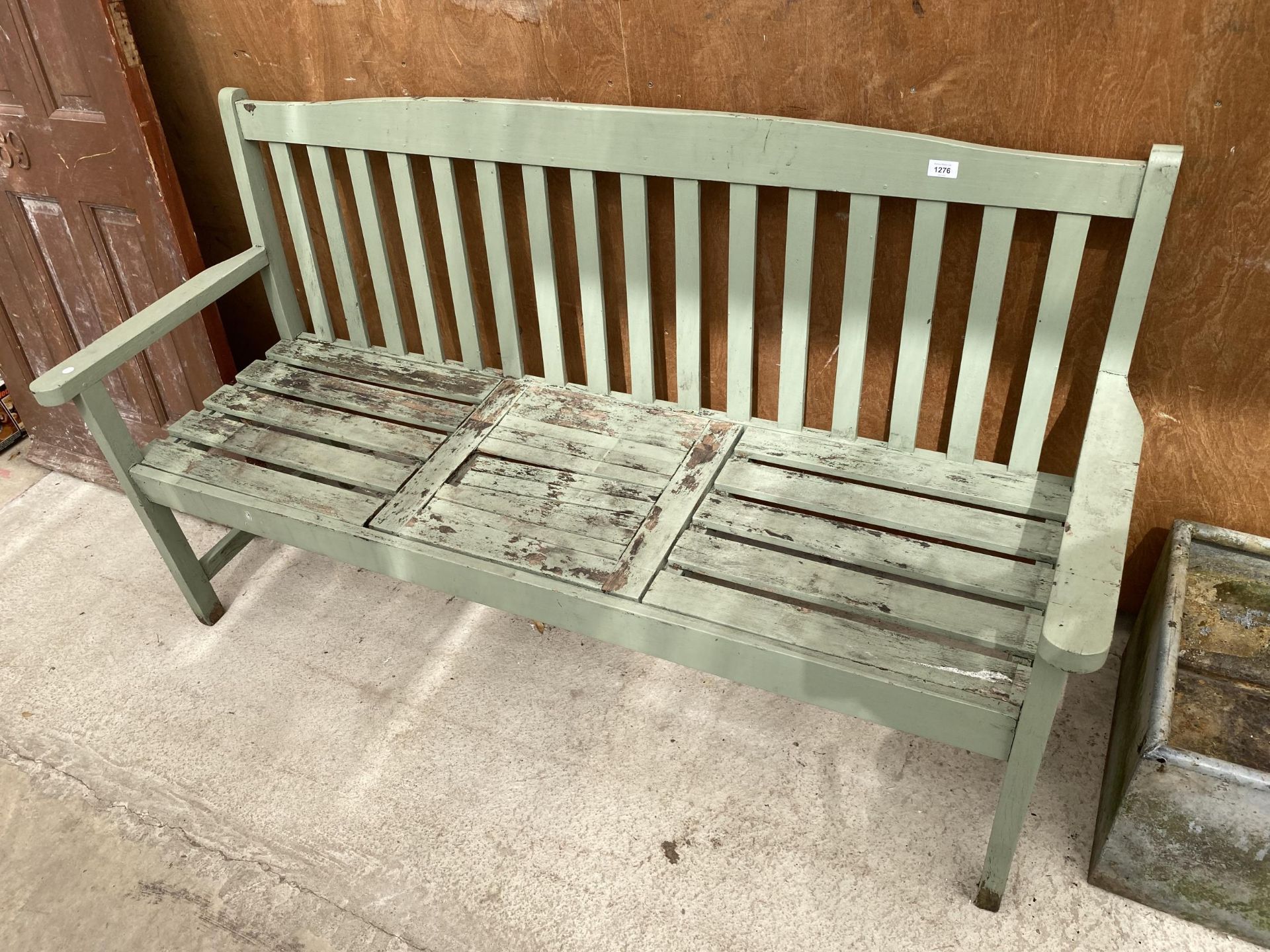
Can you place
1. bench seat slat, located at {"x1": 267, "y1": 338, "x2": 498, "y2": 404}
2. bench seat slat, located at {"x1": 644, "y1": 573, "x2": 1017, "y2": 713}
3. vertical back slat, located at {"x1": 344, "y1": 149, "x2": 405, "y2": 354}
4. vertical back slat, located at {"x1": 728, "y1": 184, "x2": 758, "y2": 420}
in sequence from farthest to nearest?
bench seat slat, located at {"x1": 267, "y1": 338, "x2": 498, "y2": 404} < vertical back slat, located at {"x1": 344, "y1": 149, "x2": 405, "y2": 354} < vertical back slat, located at {"x1": 728, "y1": 184, "x2": 758, "y2": 420} < bench seat slat, located at {"x1": 644, "y1": 573, "x2": 1017, "y2": 713}

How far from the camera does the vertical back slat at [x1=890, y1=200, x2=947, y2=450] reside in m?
1.82

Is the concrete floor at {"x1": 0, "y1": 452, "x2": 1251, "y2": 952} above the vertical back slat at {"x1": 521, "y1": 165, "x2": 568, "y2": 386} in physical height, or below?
below

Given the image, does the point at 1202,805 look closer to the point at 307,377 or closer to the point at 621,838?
the point at 621,838

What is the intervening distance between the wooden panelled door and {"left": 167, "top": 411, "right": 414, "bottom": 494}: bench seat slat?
1.45 feet

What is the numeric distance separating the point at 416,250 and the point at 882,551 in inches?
53.6

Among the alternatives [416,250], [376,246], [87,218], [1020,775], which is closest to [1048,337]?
[1020,775]

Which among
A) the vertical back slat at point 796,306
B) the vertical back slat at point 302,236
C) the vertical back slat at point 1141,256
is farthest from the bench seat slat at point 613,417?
the vertical back slat at point 1141,256

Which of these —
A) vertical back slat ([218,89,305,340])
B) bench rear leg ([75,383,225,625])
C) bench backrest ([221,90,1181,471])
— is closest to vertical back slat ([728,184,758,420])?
bench backrest ([221,90,1181,471])

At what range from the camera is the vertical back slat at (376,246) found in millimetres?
2299

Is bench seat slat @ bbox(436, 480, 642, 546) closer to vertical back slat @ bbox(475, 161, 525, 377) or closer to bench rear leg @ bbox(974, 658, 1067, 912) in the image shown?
vertical back slat @ bbox(475, 161, 525, 377)

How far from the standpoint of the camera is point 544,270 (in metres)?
2.24

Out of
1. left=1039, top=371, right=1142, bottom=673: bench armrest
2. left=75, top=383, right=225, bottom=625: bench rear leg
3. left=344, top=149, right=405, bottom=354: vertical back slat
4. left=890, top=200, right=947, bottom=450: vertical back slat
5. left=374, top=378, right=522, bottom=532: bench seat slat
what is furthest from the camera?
left=344, top=149, right=405, bottom=354: vertical back slat

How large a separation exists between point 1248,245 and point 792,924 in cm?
155

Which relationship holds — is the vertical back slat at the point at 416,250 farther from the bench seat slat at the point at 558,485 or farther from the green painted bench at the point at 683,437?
the bench seat slat at the point at 558,485
